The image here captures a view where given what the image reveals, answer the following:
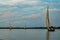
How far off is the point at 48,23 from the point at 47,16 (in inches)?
138

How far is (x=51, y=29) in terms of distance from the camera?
354 feet

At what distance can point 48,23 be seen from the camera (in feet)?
358

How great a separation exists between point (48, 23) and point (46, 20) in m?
1.67

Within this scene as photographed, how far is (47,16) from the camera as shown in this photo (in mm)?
107875

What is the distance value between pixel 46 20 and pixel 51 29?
4.91m

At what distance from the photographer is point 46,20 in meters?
110

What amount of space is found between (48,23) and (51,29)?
10.8ft
